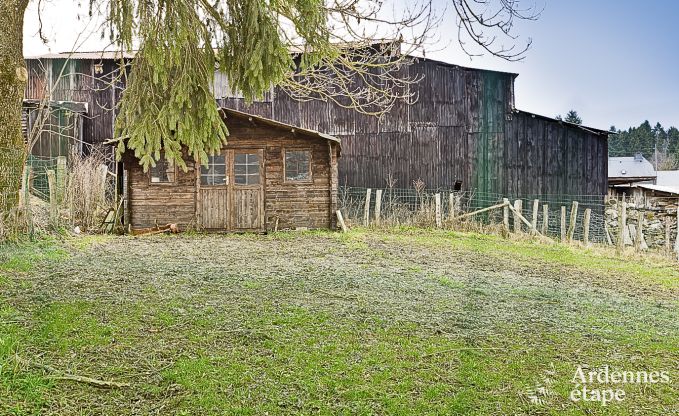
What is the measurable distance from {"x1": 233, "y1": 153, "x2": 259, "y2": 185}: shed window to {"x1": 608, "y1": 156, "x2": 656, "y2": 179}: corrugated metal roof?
2916 centimetres

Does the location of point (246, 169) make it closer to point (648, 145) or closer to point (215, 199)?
point (215, 199)

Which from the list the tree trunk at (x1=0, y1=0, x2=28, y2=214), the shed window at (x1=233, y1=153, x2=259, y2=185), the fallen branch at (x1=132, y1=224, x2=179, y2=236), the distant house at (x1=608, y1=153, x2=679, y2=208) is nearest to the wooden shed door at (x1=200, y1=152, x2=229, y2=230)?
the shed window at (x1=233, y1=153, x2=259, y2=185)

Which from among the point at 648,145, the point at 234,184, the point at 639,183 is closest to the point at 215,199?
the point at 234,184

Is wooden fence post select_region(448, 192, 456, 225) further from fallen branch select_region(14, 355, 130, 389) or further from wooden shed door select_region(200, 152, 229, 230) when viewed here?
fallen branch select_region(14, 355, 130, 389)

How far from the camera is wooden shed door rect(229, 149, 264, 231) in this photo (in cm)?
1404

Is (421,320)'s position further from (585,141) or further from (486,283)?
(585,141)

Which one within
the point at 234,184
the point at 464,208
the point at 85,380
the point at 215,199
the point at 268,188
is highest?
the point at 234,184

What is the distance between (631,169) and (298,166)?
30351 millimetres

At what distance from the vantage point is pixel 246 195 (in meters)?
14.1

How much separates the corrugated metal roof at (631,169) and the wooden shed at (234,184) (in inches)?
1115

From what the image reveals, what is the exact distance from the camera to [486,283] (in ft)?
22.9

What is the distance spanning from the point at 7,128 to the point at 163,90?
1.79 meters

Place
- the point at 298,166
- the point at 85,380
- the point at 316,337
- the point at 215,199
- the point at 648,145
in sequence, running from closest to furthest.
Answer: the point at 85,380
the point at 316,337
the point at 215,199
the point at 298,166
the point at 648,145

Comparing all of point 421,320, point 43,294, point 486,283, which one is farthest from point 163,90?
point 486,283
